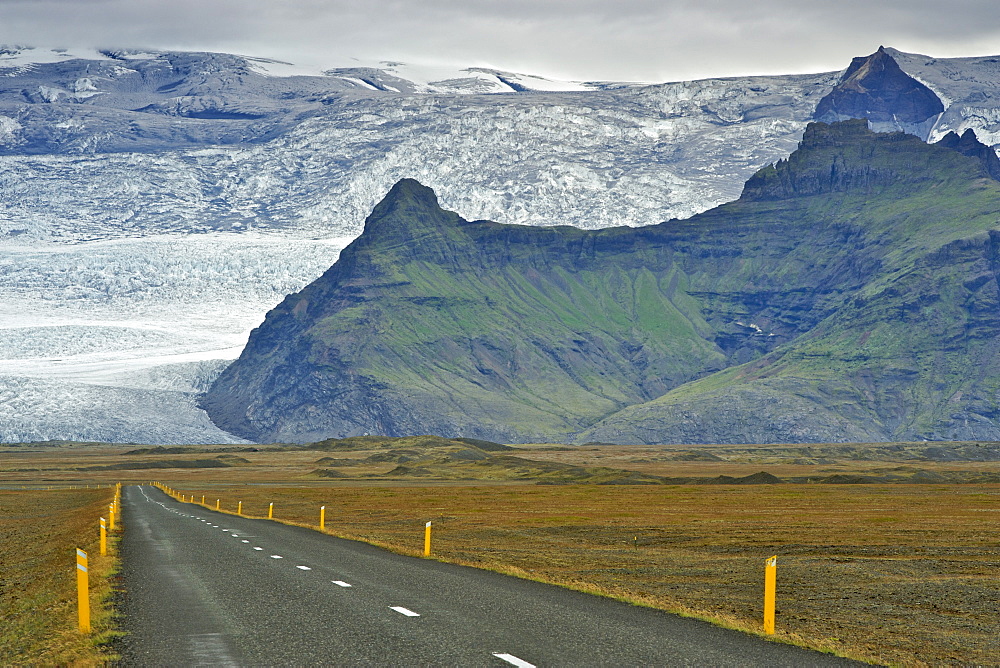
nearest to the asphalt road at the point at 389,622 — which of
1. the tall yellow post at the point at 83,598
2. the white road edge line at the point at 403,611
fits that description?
the white road edge line at the point at 403,611

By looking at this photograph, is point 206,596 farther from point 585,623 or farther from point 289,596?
point 585,623

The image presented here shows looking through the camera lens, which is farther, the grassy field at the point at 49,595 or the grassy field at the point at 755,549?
the grassy field at the point at 755,549

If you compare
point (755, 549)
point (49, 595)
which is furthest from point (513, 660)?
point (755, 549)

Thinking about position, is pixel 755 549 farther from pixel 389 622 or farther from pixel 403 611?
pixel 389 622

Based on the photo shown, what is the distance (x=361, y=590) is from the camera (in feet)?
86.6

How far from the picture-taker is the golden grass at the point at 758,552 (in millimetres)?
23969

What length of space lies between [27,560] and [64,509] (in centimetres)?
4667

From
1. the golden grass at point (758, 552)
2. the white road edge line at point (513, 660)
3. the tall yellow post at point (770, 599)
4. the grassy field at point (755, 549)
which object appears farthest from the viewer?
the grassy field at point (755, 549)

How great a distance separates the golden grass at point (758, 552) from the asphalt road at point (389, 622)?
1.78 meters

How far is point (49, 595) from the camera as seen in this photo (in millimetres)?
27203

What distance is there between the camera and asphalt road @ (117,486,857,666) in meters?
17.8

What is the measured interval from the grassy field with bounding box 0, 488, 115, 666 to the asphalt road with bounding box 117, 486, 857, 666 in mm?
657

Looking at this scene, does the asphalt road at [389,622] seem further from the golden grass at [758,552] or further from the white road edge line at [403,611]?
the golden grass at [758,552]

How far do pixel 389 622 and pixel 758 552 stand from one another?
2677 centimetres
